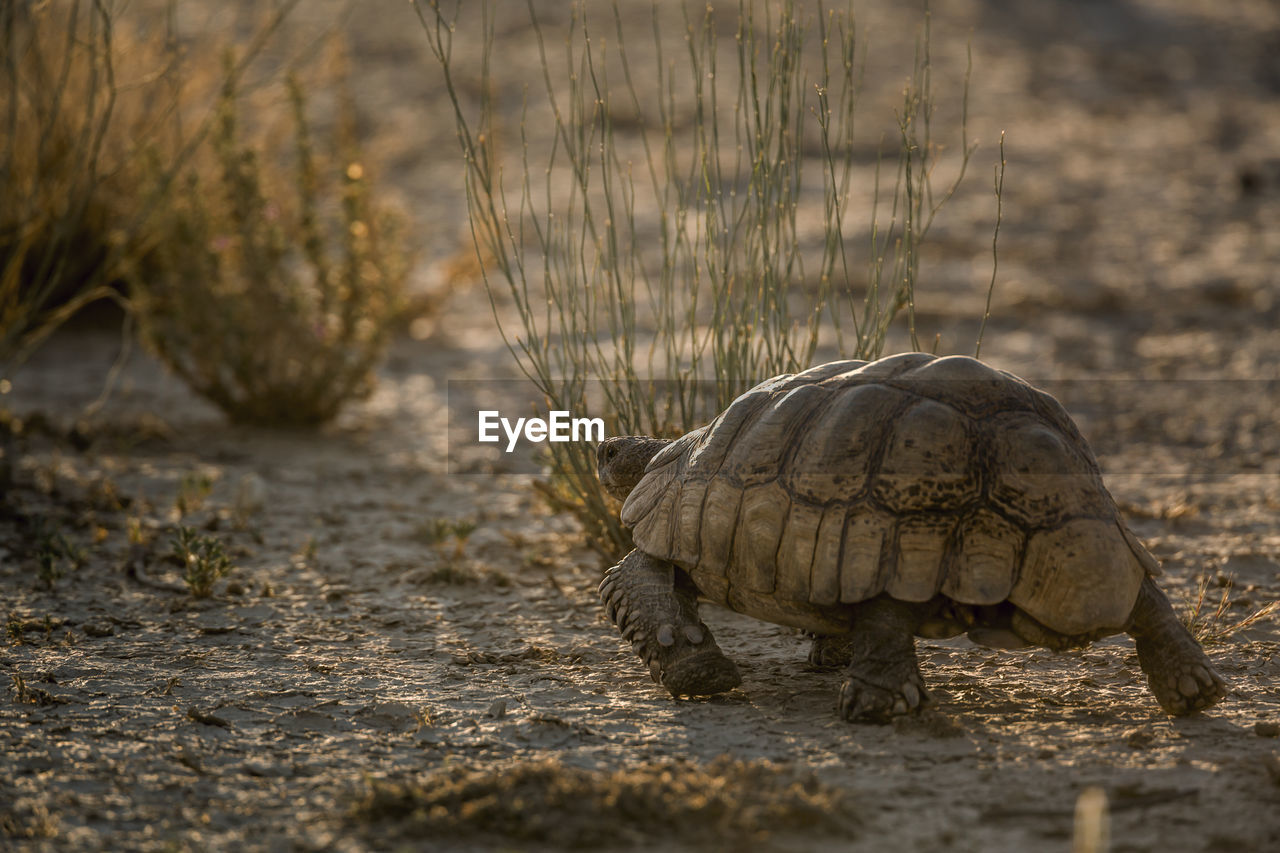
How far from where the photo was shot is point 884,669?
9.87 ft

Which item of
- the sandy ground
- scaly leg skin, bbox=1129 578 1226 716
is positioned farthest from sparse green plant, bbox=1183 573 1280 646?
scaly leg skin, bbox=1129 578 1226 716

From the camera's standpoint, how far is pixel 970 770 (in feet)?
9.05

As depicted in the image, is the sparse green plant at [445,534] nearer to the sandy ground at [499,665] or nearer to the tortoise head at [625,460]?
the sandy ground at [499,665]

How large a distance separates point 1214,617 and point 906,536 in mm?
1383

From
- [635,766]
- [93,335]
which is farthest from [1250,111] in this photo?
[635,766]

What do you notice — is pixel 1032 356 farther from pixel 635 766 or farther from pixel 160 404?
pixel 635 766

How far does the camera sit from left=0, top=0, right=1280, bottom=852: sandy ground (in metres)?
2.54

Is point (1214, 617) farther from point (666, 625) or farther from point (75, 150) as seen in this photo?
point (75, 150)

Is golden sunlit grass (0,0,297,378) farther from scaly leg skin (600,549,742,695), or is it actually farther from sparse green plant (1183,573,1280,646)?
sparse green plant (1183,573,1280,646)

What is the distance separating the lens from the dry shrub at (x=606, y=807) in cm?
245

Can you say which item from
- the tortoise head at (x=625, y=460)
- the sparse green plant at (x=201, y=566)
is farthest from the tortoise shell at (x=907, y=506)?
the sparse green plant at (x=201, y=566)

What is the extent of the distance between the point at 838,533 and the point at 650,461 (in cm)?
82

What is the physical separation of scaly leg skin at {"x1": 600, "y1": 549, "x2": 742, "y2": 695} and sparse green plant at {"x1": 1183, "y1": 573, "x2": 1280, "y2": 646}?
52.0 inches

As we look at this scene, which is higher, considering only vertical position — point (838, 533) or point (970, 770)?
point (838, 533)
